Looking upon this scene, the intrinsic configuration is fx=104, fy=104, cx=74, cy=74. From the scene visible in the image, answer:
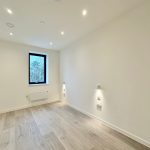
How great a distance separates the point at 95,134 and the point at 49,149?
108 centimetres

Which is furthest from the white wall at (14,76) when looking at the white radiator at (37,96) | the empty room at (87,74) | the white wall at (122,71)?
the white wall at (122,71)

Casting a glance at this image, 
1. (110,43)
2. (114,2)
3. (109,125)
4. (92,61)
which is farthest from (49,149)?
(114,2)

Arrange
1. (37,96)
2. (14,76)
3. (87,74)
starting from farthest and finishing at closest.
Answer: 1. (37,96)
2. (14,76)
3. (87,74)

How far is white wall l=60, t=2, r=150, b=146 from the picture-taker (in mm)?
2055

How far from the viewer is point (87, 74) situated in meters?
3.52

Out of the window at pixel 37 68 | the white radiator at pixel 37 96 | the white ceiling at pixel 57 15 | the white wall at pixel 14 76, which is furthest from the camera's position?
the window at pixel 37 68

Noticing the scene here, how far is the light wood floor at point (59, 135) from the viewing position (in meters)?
2.04

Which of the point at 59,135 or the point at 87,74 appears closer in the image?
the point at 59,135

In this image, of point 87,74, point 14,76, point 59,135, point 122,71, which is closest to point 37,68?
point 14,76

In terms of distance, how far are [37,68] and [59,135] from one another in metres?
3.41

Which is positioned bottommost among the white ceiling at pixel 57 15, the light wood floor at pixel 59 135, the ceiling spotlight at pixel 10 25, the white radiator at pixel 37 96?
the light wood floor at pixel 59 135

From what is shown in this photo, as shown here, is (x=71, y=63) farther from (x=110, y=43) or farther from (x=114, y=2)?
(x=114, y=2)

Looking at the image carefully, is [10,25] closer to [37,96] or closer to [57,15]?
[57,15]

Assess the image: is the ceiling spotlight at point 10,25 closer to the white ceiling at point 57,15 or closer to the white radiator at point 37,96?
the white ceiling at point 57,15
